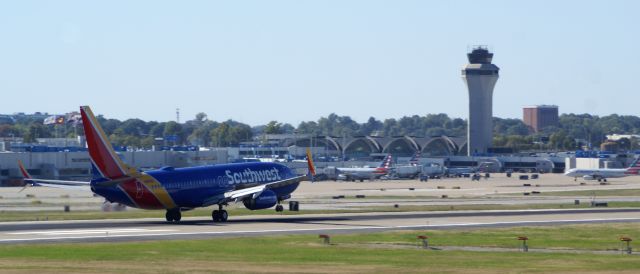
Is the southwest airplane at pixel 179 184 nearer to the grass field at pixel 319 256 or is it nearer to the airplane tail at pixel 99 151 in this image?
the airplane tail at pixel 99 151

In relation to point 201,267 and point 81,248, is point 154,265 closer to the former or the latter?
point 201,267

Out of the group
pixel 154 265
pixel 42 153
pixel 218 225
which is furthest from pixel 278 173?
pixel 42 153

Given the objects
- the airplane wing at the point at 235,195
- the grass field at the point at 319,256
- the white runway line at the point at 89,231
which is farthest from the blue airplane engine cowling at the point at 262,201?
the grass field at the point at 319,256

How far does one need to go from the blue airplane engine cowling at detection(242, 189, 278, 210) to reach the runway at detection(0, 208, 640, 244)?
0.97m

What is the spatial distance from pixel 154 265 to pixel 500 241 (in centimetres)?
2125

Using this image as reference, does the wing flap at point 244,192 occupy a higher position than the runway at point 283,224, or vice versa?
the wing flap at point 244,192

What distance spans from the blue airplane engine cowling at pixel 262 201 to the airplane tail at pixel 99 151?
33.8 feet

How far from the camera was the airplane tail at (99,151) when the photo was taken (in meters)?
72.1

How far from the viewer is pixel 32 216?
3366 inches

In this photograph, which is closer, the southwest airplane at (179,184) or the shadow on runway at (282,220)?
the shadow on runway at (282,220)

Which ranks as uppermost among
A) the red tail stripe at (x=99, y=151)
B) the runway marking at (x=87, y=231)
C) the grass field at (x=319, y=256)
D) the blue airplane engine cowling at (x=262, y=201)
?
the red tail stripe at (x=99, y=151)

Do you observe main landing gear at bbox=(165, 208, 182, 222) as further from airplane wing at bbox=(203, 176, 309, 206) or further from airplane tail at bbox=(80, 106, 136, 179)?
airplane tail at bbox=(80, 106, 136, 179)

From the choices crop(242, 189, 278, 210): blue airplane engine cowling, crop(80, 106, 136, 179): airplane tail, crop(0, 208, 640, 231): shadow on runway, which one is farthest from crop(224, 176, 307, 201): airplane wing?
crop(80, 106, 136, 179): airplane tail

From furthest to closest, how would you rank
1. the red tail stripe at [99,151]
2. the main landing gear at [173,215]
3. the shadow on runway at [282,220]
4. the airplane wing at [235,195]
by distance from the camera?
1. the airplane wing at [235,195]
2. the main landing gear at [173,215]
3. the shadow on runway at [282,220]
4. the red tail stripe at [99,151]
